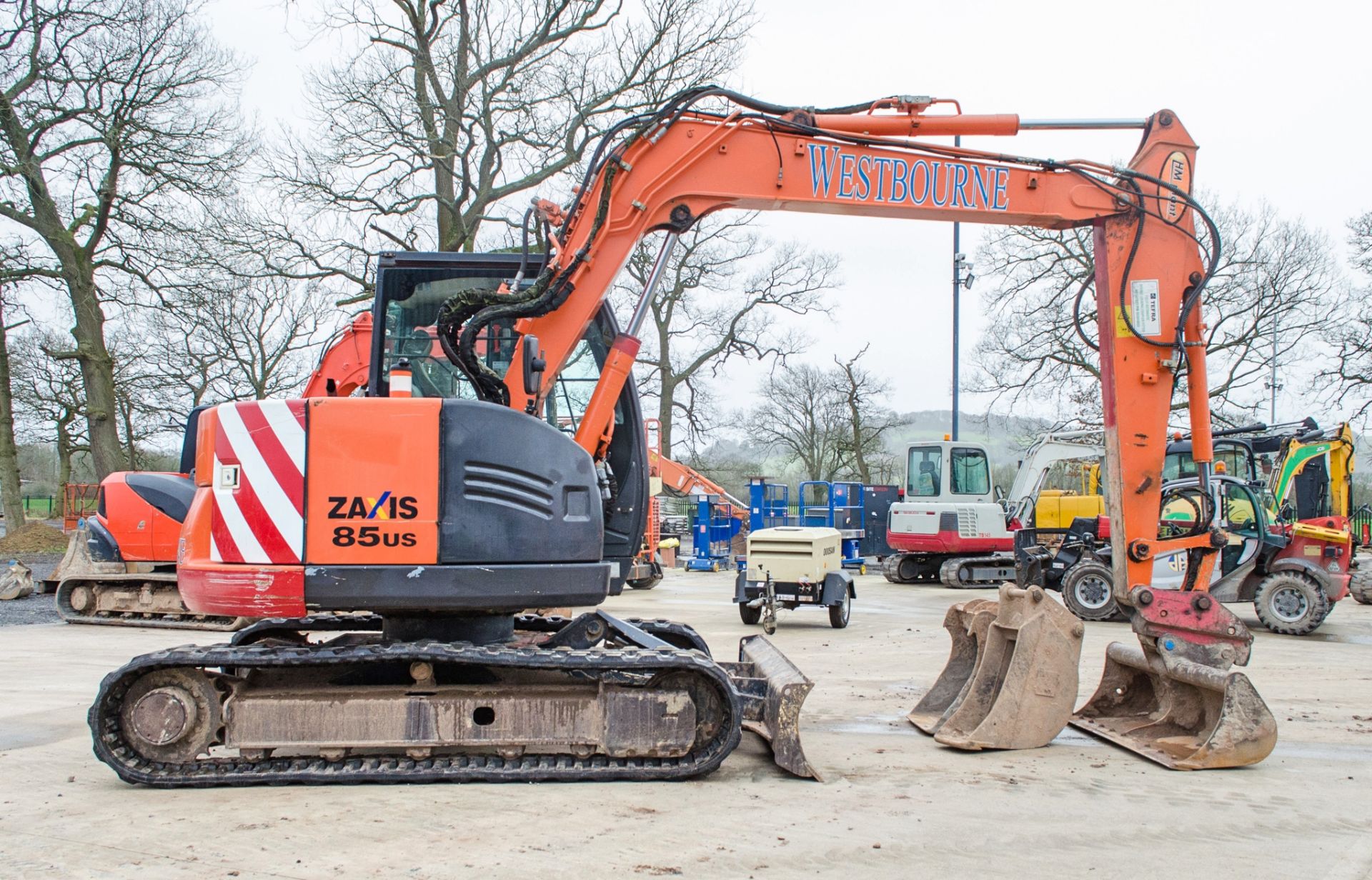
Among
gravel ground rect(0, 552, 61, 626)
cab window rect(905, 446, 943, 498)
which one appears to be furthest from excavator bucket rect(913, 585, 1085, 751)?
cab window rect(905, 446, 943, 498)

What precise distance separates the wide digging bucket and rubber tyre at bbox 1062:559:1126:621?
9.29m

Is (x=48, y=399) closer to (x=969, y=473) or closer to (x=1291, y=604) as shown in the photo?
(x=969, y=473)

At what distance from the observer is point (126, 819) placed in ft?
15.2

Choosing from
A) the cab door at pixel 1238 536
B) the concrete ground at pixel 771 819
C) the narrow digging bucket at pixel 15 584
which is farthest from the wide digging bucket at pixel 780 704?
the narrow digging bucket at pixel 15 584

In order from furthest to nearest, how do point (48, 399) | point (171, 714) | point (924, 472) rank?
1. point (48, 399)
2. point (924, 472)
3. point (171, 714)

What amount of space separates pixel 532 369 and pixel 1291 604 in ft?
35.1

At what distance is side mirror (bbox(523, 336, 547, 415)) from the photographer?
18.3ft

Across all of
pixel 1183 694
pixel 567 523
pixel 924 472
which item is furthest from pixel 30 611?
pixel 924 472

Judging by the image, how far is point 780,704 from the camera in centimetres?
547

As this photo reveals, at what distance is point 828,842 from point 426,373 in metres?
3.70

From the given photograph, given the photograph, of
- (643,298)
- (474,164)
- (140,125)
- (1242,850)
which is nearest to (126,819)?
(643,298)

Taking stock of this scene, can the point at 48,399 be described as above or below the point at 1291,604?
above

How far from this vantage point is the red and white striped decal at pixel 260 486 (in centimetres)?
526

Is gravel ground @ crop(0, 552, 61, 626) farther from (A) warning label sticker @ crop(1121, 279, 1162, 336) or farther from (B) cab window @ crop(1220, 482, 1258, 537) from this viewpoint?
(B) cab window @ crop(1220, 482, 1258, 537)
